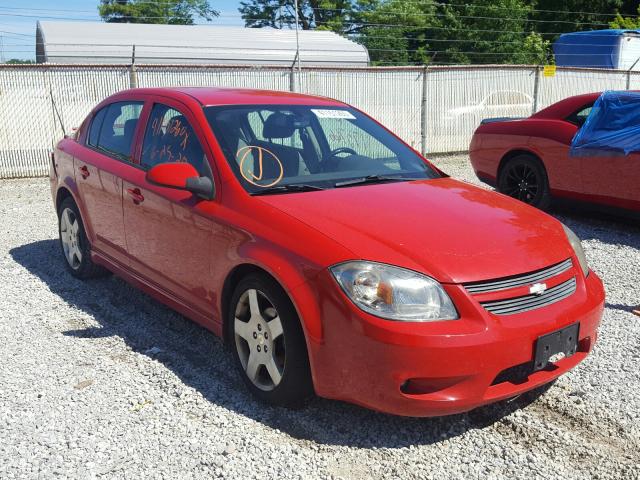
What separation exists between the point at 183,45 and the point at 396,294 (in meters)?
18.8

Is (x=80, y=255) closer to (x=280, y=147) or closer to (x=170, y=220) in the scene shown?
(x=170, y=220)

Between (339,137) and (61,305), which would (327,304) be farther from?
(61,305)

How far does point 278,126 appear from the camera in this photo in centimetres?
425

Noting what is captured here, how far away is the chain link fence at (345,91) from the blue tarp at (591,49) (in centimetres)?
487

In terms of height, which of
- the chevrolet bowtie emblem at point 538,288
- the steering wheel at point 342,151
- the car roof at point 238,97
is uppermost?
the car roof at point 238,97

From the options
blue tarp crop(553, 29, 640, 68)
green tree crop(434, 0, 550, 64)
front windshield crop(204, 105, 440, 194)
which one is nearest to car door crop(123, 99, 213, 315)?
front windshield crop(204, 105, 440, 194)

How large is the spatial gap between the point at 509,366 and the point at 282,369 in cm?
108

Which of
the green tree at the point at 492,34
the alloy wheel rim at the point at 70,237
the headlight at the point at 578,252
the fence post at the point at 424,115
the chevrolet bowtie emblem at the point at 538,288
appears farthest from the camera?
the green tree at the point at 492,34

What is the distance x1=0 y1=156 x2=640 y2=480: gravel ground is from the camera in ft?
9.62

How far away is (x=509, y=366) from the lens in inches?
114

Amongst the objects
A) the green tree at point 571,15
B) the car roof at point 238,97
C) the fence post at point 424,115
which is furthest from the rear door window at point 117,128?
the green tree at point 571,15

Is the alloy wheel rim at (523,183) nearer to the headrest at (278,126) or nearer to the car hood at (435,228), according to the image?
the car hood at (435,228)

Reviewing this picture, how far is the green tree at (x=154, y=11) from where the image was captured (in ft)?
175

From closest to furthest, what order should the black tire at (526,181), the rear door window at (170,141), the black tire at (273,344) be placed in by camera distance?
the black tire at (273,344) < the rear door window at (170,141) < the black tire at (526,181)
